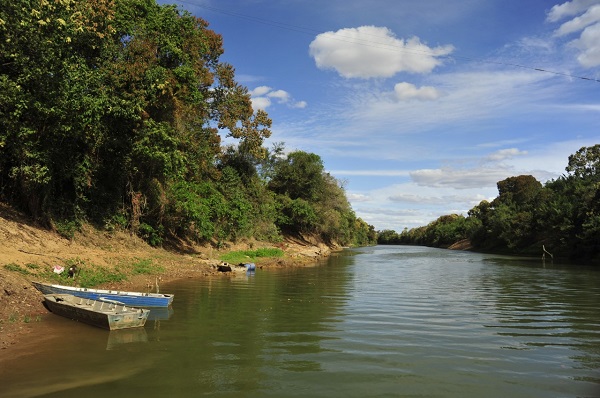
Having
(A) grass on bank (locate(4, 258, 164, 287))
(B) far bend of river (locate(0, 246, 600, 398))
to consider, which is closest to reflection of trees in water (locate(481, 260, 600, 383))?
(B) far bend of river (locate(0, 246, 600, 398))

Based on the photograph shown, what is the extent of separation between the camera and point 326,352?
369 inches

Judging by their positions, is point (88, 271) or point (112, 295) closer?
point (112, 295)

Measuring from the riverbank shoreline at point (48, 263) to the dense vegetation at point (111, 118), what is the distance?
122cm

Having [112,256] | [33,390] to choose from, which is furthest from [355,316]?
[112,256]

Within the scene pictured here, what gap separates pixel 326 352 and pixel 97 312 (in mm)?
5908

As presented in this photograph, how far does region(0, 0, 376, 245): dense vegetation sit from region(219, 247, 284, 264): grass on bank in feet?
6.99

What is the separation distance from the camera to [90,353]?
878 centimetres

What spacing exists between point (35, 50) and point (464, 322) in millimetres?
18411

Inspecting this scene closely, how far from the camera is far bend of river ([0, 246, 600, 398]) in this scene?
23.7 ft

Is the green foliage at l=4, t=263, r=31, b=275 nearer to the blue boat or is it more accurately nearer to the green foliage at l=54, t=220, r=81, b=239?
the blue boat

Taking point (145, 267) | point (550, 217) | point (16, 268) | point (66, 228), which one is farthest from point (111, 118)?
point (550, 217)

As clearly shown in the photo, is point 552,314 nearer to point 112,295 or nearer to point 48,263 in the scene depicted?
point 112,295

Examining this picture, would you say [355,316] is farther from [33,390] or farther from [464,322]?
[33,390]

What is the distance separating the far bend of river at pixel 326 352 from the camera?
7223 mm
